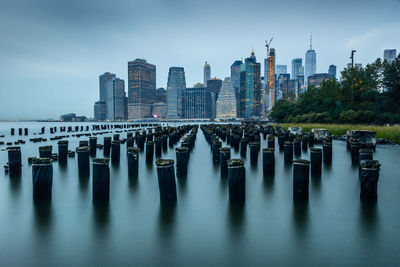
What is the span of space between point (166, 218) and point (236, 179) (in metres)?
2.41

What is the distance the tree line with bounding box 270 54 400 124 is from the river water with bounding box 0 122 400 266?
127ft

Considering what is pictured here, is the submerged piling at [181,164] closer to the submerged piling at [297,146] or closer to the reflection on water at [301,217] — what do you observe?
the reflection on water at [301,217]

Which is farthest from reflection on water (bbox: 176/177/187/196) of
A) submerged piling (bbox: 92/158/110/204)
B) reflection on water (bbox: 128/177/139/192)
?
submerged piling (bbox: 92/158/110/204)

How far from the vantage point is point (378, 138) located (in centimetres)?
2664

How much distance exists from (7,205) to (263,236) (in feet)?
27.5

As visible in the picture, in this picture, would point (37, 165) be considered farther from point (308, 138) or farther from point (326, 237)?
point (308, 138)

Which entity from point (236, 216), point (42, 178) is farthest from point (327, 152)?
point (42, 178)

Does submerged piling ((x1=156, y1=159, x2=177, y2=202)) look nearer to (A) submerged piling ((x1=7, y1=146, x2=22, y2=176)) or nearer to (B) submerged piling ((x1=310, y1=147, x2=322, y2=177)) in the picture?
(B) submerged piling ((x1=310, y1=147, x2=322, y2=177))

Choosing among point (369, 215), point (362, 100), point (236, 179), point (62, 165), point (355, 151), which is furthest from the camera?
point (362, 100)

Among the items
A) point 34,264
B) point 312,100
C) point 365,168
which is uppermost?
point 312,100

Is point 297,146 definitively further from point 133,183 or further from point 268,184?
point 133,183

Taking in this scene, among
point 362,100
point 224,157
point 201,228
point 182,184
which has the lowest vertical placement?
point 201,228

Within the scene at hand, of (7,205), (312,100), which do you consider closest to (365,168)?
(7,205)

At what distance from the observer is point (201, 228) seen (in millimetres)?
7039
